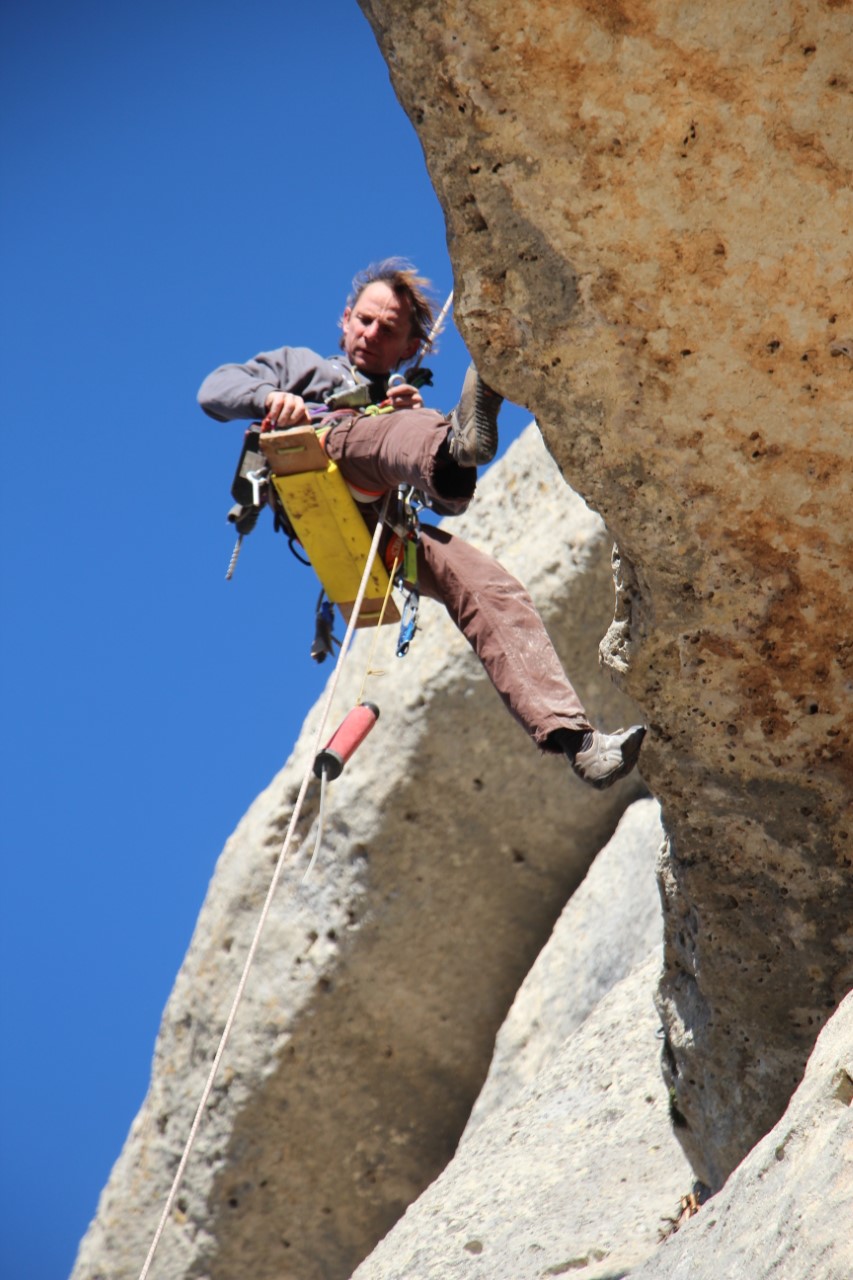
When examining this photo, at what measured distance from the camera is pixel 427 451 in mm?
4078

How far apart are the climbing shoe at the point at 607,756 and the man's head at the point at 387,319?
5.70 feet

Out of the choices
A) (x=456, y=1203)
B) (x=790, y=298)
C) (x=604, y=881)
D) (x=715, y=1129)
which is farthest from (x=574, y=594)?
(x=790, y=298)

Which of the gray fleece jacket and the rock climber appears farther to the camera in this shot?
the gray fleece jacket

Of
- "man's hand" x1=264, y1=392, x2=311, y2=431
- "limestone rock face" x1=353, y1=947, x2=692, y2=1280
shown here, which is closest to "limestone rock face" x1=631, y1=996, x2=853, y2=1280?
"limestone rock face" x1=353, y1=947, x2=692, y2=1280

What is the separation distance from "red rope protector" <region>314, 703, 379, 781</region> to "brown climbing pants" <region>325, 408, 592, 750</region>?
370 millimetres

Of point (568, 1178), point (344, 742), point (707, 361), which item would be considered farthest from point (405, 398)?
point (568, 1178)

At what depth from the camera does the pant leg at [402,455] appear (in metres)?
4.06

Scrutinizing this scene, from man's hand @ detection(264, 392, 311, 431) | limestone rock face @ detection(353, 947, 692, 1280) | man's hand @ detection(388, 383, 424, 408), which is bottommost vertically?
limestone rock face @ detection(353, 947, 692, 1280)

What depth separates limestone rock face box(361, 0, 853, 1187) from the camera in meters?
2.81

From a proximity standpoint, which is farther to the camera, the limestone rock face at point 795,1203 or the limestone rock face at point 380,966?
the limestone rock face at point 380,966

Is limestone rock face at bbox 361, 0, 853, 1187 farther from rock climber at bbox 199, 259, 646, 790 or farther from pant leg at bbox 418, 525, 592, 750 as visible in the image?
pant leg at bbox 418, 525, 592, 750

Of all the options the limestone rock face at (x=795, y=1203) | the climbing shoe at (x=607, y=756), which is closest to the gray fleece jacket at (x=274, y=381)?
the climbing shoe at (x=607, y=756)

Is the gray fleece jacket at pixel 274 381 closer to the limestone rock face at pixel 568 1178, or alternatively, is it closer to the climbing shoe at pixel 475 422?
the climbing shoe at pixel 475 422

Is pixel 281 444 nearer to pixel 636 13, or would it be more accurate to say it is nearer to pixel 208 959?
pixel 636 13
